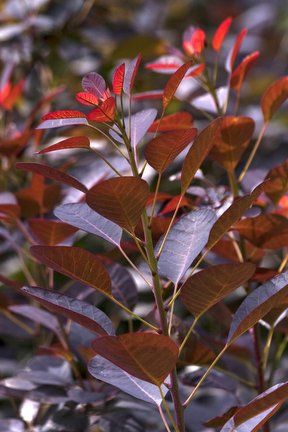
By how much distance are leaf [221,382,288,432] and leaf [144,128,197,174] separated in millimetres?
265

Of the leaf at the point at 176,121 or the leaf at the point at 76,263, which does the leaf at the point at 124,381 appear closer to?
the leaf at the point at 76,263

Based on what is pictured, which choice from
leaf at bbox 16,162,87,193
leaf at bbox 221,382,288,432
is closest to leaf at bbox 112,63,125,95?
leaf at bbox 16,162,87,193

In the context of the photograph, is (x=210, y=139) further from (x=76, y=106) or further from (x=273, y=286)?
(x=76, y=106)

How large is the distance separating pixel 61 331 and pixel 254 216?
0.37 metres

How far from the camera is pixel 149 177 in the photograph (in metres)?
1.60

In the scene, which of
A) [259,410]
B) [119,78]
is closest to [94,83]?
[119,78]

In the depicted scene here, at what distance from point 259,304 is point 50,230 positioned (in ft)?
1.20

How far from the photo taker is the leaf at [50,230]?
109 cm

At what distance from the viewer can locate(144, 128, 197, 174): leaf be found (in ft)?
2.76

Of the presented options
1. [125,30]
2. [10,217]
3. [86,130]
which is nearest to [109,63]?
[125,30]

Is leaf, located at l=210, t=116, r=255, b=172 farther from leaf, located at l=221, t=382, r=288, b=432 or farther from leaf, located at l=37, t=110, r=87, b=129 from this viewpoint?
leaf, located at l=221, t=382, r=288, b=432

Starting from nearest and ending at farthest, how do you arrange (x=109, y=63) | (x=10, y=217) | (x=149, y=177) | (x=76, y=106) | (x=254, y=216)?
(x=254, y=216) → (x=10, y=217) → (x=149, y=177) → (x=76, y=106) → (x=109, y=63)

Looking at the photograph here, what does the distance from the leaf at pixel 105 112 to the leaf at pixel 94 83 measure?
0.08 feet

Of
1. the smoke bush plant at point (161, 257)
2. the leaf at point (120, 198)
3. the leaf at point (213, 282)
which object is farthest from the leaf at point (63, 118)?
the leaf at point (213, 282)
